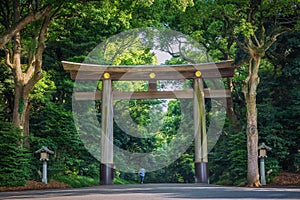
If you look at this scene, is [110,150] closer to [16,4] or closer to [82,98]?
[82,98]

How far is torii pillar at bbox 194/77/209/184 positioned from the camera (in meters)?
16.2

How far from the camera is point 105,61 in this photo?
67.6 feet

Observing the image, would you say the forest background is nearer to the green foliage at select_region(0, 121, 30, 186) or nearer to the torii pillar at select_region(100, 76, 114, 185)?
the green foliage at select_region(0, 121, 30, 186)

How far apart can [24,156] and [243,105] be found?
395 inches

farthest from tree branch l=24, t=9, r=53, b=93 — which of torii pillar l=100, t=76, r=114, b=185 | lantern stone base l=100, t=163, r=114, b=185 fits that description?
lantern stone base l=100, t=163, r=114, b=185

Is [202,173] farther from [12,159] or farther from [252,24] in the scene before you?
[12,159]

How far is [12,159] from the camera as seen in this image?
14.3 m

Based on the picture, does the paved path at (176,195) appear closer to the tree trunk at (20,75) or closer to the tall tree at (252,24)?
the tall tree at (252,24)

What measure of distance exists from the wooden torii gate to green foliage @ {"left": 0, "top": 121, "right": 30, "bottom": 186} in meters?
2.96

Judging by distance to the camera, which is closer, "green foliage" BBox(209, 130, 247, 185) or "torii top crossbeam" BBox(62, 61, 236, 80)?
"green foliage" BBox(209, 130, 247, 185)

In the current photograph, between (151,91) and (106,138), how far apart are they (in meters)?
2.75

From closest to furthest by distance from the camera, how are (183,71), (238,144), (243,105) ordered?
(238,144) → (183,71) → (243,105)

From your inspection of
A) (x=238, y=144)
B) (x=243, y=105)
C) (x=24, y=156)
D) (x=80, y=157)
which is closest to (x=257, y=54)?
(x=238, y=144)

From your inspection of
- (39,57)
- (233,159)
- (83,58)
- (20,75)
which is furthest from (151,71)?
(20,75)
